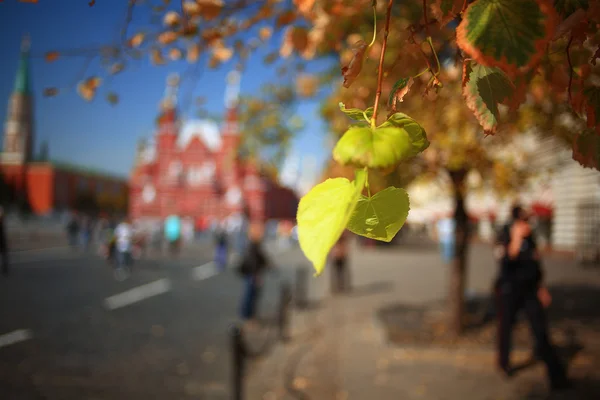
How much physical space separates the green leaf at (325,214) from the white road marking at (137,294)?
1088 cm

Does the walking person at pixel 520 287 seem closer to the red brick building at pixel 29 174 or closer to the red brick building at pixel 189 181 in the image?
the red brick building at pixel 189 181

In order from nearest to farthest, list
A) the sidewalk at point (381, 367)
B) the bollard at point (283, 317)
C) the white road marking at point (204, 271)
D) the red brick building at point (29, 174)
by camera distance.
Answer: the sidewalk at point (381, 367)
the bollard at point (283, 317)
the white road marking at point (204, 271)
the red brick building at point (29, 174)

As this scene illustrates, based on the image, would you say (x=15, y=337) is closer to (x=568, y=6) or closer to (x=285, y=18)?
(x=285, y=18)

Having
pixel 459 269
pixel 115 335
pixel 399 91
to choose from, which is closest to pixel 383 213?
pixel 399 91

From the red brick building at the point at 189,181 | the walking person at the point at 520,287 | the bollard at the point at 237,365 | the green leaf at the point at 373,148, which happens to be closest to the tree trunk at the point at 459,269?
the walking person at the point at 520,287

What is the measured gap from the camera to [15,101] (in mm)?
67750

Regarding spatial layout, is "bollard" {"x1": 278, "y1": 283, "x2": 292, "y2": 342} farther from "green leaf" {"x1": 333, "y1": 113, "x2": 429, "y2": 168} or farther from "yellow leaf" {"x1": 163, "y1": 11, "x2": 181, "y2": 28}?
"green leaf" {"x1": 333, "y1": 113, "x2": 429, "y2": 168}

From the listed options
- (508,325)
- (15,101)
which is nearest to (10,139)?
(15,101)

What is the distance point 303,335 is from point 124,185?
318ft

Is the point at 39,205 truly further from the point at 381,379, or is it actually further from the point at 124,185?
the point at 381,379

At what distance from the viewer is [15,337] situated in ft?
24.8

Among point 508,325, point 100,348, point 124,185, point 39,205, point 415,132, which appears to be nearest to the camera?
point 415,132

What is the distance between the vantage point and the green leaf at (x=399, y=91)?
3.15 ft

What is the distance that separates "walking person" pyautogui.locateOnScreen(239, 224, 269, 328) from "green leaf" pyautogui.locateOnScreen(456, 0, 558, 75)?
344 inches
